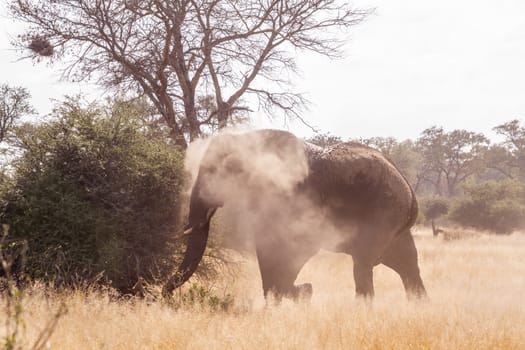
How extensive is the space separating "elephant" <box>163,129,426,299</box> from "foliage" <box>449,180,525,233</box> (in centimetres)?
2435

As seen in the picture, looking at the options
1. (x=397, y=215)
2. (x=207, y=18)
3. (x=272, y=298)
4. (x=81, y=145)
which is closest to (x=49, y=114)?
(x=81, y=145)

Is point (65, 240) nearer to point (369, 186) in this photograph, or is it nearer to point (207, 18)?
point (369, 186)

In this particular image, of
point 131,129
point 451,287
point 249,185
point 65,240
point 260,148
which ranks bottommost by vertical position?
point 451,287

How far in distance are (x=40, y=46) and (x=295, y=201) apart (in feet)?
30.5

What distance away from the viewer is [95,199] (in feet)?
24.1

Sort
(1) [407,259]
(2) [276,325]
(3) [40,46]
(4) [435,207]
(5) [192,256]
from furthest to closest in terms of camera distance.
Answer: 1. (4) [435,207]
2. (3) [40,46]
3. (1) [407,259]
4. (5) [192,256]
5. (2) [276,325]

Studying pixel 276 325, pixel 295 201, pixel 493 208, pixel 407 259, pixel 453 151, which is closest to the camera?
pixel 276 325

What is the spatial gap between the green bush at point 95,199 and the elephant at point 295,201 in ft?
2.78

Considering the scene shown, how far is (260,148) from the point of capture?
7328 mm

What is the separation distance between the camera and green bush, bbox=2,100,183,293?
692 centimetres

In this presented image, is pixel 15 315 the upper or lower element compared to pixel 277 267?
upper

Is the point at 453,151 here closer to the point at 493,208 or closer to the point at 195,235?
the point at 493,208

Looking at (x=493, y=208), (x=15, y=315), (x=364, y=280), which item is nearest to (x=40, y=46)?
(x=364, y=280)

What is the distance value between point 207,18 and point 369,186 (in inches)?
351
